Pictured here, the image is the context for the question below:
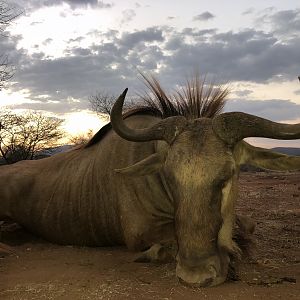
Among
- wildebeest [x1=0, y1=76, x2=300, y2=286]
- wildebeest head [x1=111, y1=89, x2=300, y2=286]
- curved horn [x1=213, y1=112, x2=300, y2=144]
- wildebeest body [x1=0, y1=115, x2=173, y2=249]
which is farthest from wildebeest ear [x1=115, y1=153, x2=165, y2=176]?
curved horn [x1=213, y1=112, x2=300, y2=144]

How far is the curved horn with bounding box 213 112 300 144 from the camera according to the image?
4.20 meters

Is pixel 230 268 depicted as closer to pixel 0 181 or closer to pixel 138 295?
pixel 138 295

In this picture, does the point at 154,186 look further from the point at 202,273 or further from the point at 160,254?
the point at 202,273

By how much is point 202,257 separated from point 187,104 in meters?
2.37

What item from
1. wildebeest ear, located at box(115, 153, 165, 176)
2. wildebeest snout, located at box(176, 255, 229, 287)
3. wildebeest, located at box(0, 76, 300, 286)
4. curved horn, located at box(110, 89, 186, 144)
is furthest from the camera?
wildebeest ear, located at box(115, 153, 165, 176)

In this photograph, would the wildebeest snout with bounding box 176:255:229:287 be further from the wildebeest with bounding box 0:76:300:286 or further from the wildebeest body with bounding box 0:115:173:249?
the wildebeest body with bounding box 0:115:173:249

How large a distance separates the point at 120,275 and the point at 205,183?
4.27 ft

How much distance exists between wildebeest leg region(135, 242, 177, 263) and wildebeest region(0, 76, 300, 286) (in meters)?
0.01

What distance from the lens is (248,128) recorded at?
4285 millimetres

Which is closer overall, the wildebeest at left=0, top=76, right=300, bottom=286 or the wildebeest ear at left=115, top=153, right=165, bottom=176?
the wildebeest at left=0, top=76, right=300, bottom=286

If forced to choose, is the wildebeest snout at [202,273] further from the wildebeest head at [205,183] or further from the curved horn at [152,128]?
the curved horn at [152,128]

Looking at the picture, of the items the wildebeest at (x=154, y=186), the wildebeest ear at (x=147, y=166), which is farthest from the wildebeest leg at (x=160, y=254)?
the wildebeest ear at (x=147, y=166)

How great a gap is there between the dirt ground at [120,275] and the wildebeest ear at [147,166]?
933 mm

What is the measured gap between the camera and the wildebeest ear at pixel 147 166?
181 inches
